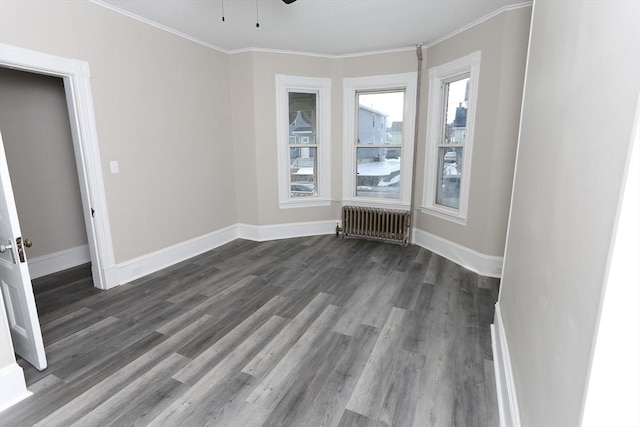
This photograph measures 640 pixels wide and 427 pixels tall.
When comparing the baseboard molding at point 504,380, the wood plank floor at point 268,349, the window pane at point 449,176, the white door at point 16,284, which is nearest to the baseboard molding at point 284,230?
the wood plank floor at point 268,349

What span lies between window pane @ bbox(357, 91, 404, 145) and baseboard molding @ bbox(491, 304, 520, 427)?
3102mm

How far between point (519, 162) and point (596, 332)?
5.50 ft

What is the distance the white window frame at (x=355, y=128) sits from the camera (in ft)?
14.8

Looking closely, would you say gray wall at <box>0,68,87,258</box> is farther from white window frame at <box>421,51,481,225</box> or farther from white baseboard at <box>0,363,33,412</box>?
white window frame at <box>421,51,481,225</box>

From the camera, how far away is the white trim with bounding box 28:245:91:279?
11.9ft

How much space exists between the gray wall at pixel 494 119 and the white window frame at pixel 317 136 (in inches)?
69.9

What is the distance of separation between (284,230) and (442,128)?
8.90 feet

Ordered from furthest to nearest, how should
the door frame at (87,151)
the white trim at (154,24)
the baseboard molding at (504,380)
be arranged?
the white trim at (154,24), the door frame at (87,151), the baseboard molding at (504,380)

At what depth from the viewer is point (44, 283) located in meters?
3.48

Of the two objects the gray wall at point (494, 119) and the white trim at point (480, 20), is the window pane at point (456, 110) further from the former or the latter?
the white trim at point (480, 20)

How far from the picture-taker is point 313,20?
3.46 metres

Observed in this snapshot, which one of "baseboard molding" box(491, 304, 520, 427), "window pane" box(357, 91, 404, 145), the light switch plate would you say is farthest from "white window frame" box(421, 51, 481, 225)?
the light switch plate

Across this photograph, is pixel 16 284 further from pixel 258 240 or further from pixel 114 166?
pixel 258 240

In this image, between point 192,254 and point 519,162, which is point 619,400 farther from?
point 192,254
